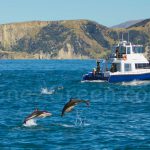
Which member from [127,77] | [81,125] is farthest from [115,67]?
[81,125]

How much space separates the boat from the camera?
74.0 meters

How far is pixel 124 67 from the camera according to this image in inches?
2940

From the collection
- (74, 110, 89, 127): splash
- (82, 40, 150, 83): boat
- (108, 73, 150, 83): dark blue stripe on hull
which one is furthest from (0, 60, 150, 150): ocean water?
(82, 40, 150, 83): boat

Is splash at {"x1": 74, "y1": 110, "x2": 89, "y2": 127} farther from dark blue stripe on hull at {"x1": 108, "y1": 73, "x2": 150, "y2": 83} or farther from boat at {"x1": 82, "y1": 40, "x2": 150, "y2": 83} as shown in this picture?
boat at {"x1": 82, "y1": 40, "x2": 150, "y2": 83}

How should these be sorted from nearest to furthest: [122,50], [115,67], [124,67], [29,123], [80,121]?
[29,123]
[80,121]
[124,67]
[115,67]
[122,50]

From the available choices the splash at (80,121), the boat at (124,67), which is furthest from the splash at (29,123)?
the boat at (124,67)

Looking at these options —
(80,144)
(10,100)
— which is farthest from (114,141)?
(10,100)

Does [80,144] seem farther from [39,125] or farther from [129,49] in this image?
[129,49]

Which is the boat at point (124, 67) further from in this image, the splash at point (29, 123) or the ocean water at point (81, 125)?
the splash at point (29, 123)

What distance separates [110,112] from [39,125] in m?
8.84

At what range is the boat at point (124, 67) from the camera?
2913 inches

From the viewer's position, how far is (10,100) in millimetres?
53688

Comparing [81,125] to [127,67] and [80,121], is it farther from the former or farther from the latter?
[127,67]

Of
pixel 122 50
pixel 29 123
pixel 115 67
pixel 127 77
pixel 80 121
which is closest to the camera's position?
pixel 29 123
